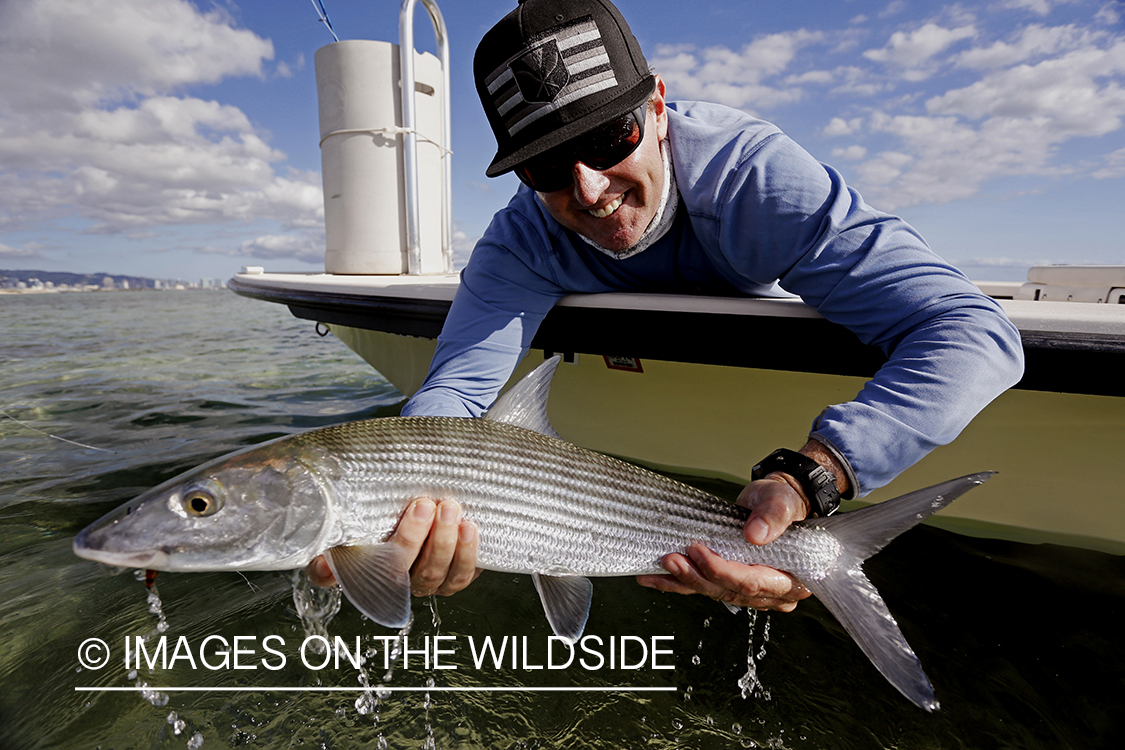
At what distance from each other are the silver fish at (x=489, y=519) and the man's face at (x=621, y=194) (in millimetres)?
592

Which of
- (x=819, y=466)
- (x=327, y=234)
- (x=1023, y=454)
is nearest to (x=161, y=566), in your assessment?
(x=819, y=466)

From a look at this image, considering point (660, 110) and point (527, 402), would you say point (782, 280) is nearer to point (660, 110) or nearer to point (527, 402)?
point (660, 110)

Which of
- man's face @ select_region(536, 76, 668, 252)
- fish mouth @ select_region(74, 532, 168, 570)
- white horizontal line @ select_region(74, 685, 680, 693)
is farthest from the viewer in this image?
white horizontal line @ select_region(74, 685, 680, 693)

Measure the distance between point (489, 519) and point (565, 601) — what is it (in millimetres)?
360

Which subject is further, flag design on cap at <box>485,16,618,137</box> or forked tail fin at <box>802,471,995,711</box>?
flag design on cap at <box>485,16,618,137</box>

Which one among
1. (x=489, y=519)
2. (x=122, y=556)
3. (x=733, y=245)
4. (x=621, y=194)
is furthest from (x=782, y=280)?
(x=122, y=556)

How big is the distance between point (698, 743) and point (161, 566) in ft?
5.50

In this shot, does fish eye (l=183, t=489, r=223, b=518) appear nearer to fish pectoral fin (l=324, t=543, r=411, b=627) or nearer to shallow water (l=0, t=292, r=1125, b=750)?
fish pectoral fin (l=324, t=543, r=411, b=627)

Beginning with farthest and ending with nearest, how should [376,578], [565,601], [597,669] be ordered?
[597,669]
[565,601]
[376,578]

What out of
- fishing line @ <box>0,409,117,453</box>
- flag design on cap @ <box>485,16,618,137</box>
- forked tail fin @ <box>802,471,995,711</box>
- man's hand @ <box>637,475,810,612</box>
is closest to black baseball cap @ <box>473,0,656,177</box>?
flag design on cap @ <box>485,16,618,137</box>

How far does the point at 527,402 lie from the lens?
74.5 inches

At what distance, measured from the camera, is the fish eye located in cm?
145

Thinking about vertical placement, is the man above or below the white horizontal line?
above

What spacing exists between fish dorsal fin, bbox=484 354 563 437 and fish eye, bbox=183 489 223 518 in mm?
756
